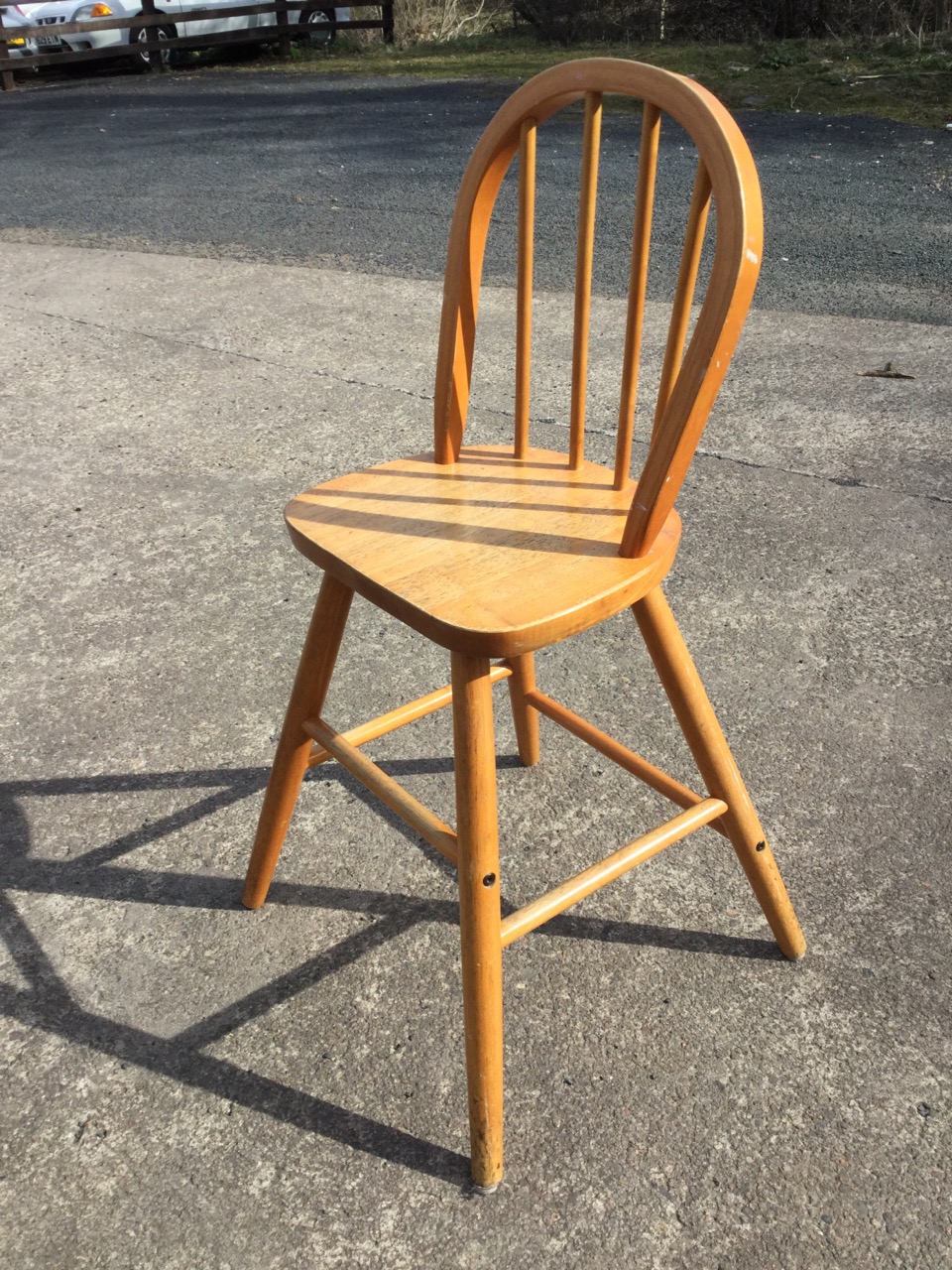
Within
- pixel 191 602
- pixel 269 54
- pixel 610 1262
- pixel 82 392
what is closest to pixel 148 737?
pixel 191 602

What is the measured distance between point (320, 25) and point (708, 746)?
37.4 ft

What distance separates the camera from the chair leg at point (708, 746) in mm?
1390

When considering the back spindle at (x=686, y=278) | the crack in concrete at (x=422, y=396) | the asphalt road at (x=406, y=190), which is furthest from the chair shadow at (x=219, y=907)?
the asphalt road at (x=406, y=190)

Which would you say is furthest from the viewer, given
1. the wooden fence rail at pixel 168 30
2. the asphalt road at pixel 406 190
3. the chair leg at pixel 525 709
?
the wooden fence rail at pixel 168 30

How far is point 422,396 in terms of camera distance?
341 cm

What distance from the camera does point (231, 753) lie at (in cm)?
202

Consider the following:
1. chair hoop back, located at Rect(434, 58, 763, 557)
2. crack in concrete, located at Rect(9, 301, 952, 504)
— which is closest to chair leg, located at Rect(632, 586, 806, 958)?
chair hoop back, located at Rect(434, 58, 763, 557)

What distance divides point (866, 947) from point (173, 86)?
9548 millimetres

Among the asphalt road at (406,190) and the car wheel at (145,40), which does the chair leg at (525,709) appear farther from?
the car wheel at (145,40)

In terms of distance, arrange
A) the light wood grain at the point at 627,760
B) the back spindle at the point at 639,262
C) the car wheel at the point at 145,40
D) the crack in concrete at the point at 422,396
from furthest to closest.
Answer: the car wheel at the point at 145,40 < the crack in concrete at the point at 422,396 < the light wood grain at the point at 627,760 < the back spindle at the point at 639,262

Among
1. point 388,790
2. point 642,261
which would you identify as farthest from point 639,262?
point 388,790

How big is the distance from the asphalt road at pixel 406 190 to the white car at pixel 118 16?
1.89m

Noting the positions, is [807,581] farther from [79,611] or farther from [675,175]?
[675,175]

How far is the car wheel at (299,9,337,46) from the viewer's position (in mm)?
10883
